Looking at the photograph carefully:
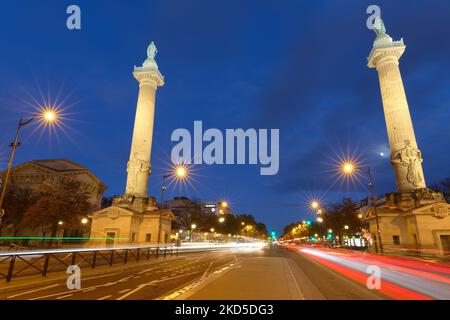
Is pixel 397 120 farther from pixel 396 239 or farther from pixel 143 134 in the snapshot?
pixel 143 134

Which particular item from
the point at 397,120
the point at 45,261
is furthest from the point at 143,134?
the point at 397,120

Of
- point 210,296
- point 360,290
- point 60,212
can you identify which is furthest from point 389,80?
point 60,212

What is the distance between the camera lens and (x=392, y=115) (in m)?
38.3

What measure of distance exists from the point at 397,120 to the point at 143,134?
128 feet

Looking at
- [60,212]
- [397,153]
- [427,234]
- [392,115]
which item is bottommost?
[427,234]

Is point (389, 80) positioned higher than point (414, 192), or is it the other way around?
point (389, 80)

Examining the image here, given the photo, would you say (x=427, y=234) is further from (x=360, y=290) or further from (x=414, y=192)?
(x=360, y=290)

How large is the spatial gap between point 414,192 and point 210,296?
35.1 m

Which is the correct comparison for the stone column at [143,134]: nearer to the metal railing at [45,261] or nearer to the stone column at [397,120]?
the metal railing at [45,261]

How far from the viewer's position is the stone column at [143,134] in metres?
41.3

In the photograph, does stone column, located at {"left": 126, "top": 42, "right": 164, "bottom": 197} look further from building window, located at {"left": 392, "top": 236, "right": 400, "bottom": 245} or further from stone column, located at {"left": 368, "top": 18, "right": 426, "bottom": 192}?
stone column, located at {"left": 368, "top": 18, "right": 426, "bottom": 192}

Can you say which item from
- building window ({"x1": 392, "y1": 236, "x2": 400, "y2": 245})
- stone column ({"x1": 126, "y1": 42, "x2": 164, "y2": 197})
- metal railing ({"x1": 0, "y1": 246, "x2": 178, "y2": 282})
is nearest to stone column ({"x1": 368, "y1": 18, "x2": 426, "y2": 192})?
building window ({"x1": 392, "y1": 236, "x2": 400, "y2": 245})

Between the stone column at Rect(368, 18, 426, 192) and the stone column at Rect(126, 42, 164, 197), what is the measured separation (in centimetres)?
3692
